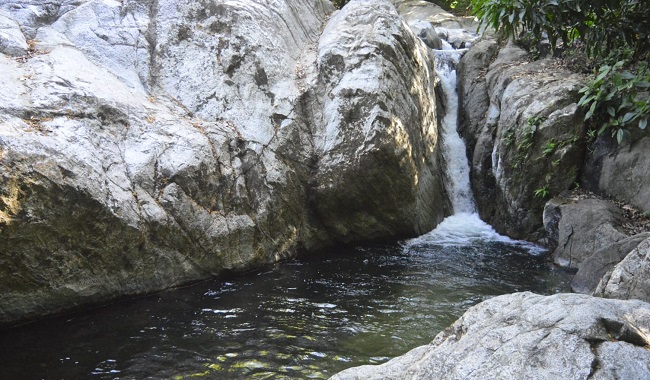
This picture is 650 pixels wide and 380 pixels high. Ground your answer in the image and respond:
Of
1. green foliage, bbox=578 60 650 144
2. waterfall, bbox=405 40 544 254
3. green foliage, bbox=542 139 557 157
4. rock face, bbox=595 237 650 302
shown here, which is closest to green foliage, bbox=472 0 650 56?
green foliage, bbox=578 60 650 144

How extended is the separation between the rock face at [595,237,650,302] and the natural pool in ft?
7.20

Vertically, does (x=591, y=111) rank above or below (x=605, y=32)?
below

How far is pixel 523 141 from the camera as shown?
10133 millimetres

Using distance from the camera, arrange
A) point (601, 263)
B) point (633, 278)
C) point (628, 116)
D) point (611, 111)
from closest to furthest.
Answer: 1. point (633, 278)
2. point (601, 263)
3. point (628, 116)
4. point (611, 111)

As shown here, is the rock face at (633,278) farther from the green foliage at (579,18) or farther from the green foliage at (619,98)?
the green foliage at (579,18)

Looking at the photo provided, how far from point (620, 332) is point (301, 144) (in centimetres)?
718

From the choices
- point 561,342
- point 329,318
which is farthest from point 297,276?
point 561,342

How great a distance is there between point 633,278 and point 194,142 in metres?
6.24

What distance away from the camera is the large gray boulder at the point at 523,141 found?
32.0 ft

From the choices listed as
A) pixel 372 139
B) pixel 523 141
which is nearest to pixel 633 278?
pixel 372 139

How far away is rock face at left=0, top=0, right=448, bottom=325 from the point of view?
Answer: 622cm

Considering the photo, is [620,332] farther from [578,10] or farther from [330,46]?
[330,46]

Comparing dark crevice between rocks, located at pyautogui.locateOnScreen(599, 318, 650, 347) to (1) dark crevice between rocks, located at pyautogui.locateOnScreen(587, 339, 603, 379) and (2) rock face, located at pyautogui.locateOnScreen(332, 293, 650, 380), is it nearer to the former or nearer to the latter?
(2) rock face, located at pyautogui.locateOnScreen(332, 293, 650, 380)

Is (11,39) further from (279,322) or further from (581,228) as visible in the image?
(581,228)
